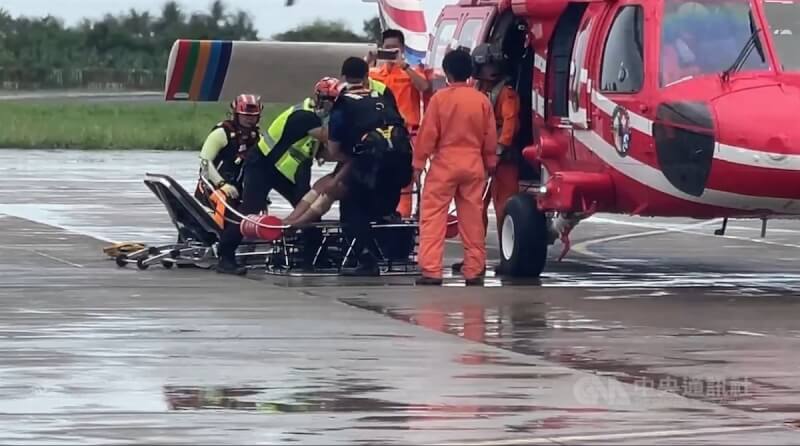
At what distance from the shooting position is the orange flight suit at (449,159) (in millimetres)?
15352

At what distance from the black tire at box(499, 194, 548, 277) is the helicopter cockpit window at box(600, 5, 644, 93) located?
130 centimetres

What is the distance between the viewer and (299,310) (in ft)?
43.7

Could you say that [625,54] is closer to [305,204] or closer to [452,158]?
[452,158]

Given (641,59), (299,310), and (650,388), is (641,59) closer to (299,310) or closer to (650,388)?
(299,310)

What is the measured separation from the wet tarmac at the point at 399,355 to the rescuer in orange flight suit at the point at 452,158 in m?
0.41

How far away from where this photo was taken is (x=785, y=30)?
14.9m

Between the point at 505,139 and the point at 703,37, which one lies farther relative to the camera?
the point at 505,139

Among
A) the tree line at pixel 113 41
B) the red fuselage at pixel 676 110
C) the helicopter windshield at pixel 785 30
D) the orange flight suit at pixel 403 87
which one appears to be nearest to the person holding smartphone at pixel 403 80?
the orange flight suit at pixel 403 87

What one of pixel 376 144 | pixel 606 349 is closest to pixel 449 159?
pixel 376 144

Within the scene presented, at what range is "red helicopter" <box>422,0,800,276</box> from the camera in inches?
557

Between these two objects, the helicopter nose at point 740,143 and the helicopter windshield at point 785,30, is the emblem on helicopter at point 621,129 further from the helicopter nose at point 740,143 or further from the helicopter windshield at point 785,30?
the helicopter windshield at point 785,30

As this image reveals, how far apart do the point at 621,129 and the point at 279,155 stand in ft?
9.39

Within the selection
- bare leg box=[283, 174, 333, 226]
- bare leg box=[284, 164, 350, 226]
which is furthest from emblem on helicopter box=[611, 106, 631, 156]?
bare leg box=[283, 174, 333, 226]

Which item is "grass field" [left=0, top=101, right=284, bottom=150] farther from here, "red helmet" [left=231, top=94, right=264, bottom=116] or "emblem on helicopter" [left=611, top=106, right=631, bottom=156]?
"emblem on helicopter" [left=611, top=106, right=631, bottom=156]
